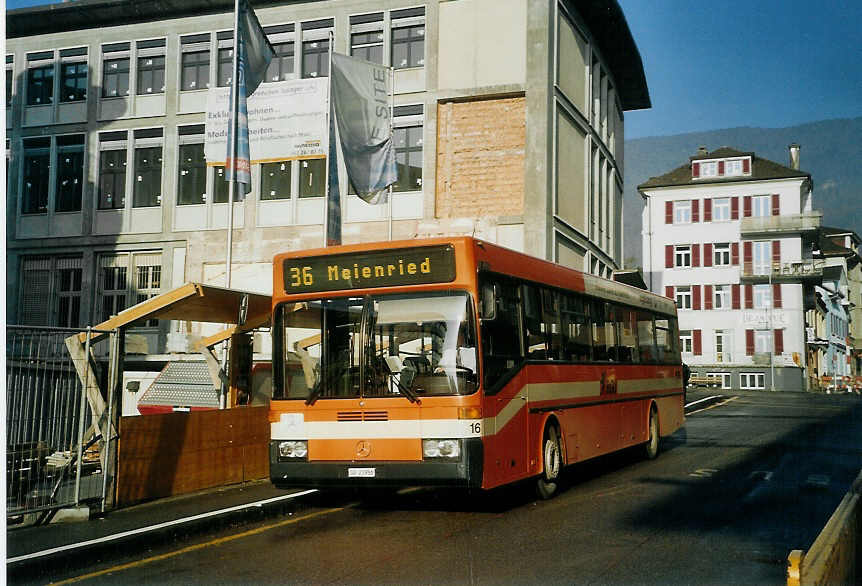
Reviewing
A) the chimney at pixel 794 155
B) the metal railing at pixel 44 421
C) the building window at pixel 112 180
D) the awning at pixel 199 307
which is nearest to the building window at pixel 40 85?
the building window at pixel 112 180

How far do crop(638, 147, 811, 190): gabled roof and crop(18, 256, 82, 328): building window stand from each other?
5474 cm

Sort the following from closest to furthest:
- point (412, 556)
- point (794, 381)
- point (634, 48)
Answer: point (412, 556)
point (634, 48)
point (794, 381)

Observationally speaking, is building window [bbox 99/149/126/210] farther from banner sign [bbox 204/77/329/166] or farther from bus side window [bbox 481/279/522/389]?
bus side window [bbox 481/279/522/389]

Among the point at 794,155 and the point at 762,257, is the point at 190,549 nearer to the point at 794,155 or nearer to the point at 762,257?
the point at 762,257

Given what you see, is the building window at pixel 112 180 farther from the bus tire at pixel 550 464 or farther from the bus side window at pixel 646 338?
the bus tire at pixel 550 464

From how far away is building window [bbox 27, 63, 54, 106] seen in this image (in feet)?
130

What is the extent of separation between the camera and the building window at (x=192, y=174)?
37125 mm

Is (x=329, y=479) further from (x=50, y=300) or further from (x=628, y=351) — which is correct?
(x=50, y=300)

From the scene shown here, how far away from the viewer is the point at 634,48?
44.7 metres

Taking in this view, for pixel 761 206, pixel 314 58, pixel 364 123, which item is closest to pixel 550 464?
pixel 364 123

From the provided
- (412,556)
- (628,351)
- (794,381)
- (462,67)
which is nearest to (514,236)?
(462,67)

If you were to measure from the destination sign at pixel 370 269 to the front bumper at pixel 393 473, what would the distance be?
1976 mm

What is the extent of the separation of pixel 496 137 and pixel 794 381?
48824 millimetres

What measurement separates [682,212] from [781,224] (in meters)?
8.05
